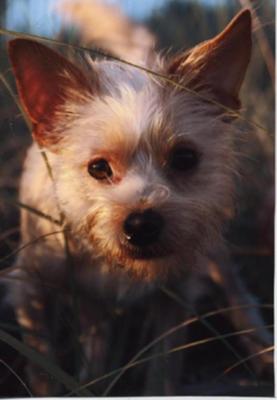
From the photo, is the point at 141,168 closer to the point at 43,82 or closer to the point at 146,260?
the point at 146,260

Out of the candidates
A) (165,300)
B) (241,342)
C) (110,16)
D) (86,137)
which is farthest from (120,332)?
(110,16)

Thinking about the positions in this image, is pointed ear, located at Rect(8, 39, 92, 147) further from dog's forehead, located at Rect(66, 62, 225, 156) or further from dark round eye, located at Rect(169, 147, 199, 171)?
dark round eye, located at Rect(169, 147, 199, 171)

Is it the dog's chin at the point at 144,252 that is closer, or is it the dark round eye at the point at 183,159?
the dog's chin at the point at 144,252

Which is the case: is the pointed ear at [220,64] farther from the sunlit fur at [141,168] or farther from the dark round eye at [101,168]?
the dark round eye at [101,168]

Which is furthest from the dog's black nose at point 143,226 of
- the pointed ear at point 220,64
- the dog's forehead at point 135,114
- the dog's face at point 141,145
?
the pointed ear at point 220,64

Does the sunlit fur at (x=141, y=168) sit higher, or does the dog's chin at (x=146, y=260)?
the sunlit fur at (x=141, y=168)

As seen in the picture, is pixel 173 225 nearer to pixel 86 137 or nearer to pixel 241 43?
pixel 86 137

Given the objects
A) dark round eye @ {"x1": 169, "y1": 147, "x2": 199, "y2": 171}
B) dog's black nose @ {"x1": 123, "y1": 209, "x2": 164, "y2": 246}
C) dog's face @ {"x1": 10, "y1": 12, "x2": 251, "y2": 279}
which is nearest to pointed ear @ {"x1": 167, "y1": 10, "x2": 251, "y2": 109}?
dog's face @ {"x1": 10, "y1": 12, "x2": 251, "y2": 279}
